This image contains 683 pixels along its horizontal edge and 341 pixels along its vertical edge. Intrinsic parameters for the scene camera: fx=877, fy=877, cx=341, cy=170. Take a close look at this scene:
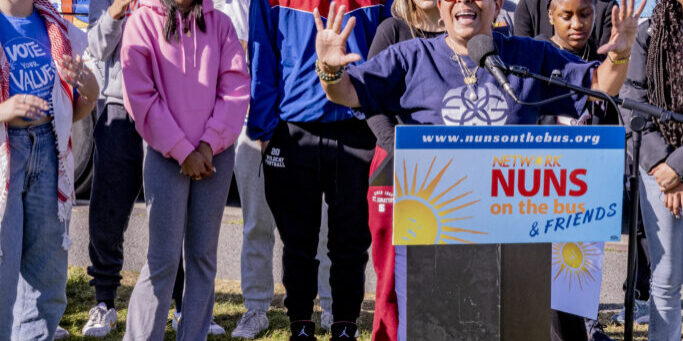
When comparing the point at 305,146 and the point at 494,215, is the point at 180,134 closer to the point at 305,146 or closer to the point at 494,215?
the point at 305,146

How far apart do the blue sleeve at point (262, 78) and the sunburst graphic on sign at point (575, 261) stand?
181 cm

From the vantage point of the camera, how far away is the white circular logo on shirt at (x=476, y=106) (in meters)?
3.50

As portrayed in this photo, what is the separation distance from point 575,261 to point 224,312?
9.28ft

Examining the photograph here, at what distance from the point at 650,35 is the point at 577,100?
92 cm

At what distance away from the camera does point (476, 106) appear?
351 centimetres

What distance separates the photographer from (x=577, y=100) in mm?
3646

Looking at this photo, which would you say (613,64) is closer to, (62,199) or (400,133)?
(400,133)

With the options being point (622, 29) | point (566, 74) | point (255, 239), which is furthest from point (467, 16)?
point (255, 239)

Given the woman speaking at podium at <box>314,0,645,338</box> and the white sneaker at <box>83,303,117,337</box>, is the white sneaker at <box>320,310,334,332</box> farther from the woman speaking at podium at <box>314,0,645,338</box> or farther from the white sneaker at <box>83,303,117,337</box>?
the woman speaking at podium at <box>314,0,645,338</box>

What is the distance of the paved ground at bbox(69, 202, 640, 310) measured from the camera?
5887 millimetres

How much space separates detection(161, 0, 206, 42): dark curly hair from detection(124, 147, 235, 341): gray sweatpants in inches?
22.1

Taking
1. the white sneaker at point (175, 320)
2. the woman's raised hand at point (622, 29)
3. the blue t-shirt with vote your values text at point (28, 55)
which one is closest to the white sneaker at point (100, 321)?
the white sneaker at point (175, 320)

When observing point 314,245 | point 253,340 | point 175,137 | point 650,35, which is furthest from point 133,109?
point 650,35

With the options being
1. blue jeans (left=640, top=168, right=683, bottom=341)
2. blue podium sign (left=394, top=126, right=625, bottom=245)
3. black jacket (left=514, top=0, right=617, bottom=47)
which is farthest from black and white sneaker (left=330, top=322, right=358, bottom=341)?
black jacket (left=514, top=0, right=617, bottom=47)
